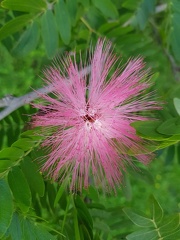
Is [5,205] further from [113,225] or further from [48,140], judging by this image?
[113,225]

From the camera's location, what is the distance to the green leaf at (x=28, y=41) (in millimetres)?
1721

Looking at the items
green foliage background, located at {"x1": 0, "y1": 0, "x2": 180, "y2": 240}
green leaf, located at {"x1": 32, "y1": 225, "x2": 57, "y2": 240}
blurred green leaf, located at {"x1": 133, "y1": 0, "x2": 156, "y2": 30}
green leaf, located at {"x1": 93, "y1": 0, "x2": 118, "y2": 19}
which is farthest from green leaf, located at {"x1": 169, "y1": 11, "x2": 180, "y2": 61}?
green leaf, located at {"x1": 32, "y1": 225, "x2": 57, "y2": 240}

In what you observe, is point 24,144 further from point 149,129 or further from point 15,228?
point 149,129

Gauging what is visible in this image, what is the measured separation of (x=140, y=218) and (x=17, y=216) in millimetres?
358

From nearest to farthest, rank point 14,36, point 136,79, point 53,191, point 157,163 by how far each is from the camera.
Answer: point 136,79 → point 53,191 → point 14,36 → point 157,163

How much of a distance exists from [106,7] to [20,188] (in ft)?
2.48

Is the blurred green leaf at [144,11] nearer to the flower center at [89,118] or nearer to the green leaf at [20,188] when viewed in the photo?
the flower center at [89,118]

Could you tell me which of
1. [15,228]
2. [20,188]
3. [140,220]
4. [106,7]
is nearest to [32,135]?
[20,188]

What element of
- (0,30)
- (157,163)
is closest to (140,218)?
(0,30)

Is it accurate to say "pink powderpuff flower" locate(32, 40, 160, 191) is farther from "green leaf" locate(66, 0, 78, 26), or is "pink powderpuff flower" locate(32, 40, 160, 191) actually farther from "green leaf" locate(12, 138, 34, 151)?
"green leaf" locate(66, 0, 78, 26)

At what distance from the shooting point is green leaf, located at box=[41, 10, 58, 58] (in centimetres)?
170

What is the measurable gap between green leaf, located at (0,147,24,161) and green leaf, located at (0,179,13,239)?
0.07 m

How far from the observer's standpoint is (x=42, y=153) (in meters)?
1.49

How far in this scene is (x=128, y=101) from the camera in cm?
144
